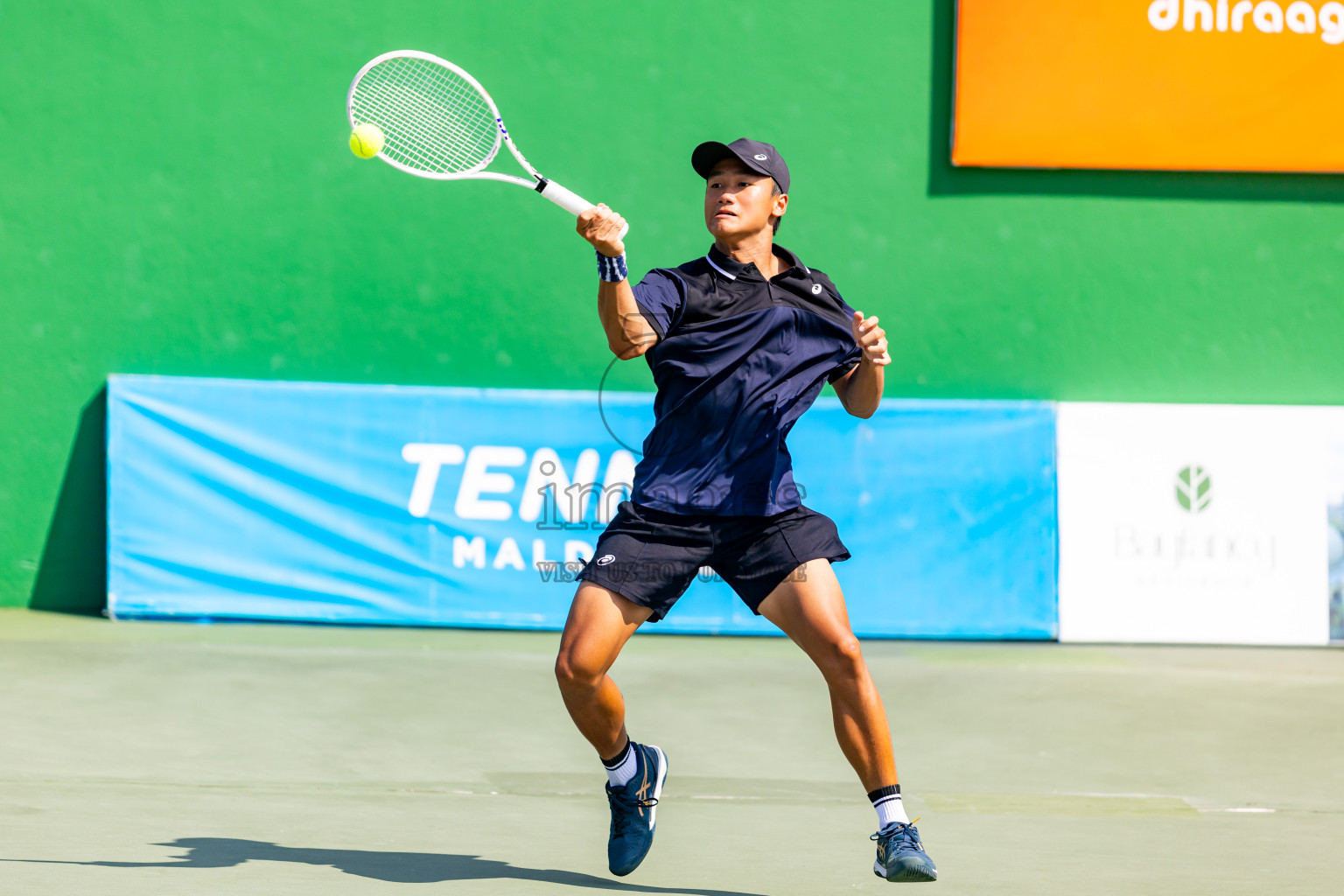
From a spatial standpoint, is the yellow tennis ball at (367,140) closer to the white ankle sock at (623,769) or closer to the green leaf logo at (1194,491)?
the white ankle sock at (623,769)

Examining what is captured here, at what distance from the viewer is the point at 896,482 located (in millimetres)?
8047

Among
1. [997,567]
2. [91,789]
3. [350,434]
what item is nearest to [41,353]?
[350,434]

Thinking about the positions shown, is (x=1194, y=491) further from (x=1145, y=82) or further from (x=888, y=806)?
(x=888, y=806)

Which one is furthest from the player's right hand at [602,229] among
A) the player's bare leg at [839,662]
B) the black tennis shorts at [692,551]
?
the player's bare leg at [839,662]

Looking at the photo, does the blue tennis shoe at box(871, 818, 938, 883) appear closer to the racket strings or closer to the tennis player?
the tennis player

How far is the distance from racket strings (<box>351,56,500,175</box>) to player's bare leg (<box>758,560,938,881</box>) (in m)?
1.61

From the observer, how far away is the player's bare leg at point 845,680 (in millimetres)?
3719

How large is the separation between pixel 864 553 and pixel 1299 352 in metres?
3.00

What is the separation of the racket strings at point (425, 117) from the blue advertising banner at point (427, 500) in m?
2.12

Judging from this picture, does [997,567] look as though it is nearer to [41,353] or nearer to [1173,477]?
[1173,477]

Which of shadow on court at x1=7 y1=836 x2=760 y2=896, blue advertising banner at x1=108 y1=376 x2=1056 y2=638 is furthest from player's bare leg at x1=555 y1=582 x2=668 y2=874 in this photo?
blue advertising banner at x1=108 y1=376 x2=1056 y2=638

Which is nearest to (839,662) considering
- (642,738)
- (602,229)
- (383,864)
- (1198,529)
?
(602,229)

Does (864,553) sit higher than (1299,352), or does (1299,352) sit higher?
(1299,352)

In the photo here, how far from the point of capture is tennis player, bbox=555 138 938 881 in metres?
3.75
